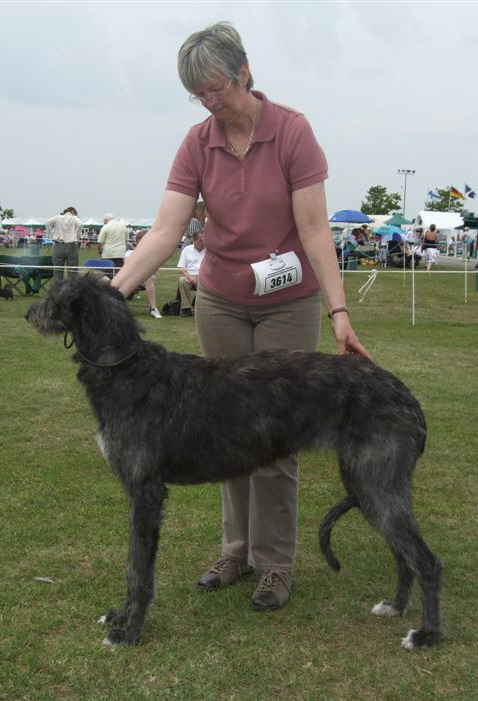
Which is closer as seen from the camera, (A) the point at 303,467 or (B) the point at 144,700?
(B) the point at 144,700

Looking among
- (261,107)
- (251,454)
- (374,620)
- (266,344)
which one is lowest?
(374,620)

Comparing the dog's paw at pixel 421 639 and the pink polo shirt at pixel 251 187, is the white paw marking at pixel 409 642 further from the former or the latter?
the pink polo shirt at pixel 251 187

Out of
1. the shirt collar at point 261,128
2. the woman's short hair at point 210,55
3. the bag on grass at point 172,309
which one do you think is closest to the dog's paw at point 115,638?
the shirt collar at point 261,128

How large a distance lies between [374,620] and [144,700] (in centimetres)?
127

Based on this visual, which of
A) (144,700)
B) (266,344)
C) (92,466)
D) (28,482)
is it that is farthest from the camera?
(92,466)

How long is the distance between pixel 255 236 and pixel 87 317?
92 centimetres

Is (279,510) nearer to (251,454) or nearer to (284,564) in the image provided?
(284,564)

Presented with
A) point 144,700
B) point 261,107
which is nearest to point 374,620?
point 144,700

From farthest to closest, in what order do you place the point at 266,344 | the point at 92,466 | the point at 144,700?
the point at 92,466, the point at 266,344, the point at 144,700

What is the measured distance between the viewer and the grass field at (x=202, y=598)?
322cm

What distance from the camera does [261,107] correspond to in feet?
12.6

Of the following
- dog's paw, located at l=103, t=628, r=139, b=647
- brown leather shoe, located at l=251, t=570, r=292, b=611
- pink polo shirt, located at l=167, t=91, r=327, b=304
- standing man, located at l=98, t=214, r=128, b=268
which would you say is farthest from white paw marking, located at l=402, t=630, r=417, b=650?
standing man, located at l=98, t=214, r=128, b=268

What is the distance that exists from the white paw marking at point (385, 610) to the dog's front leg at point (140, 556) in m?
1.12

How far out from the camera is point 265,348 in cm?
403
